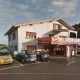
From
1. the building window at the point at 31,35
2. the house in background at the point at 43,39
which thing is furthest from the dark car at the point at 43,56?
the building window at the point at 31,35

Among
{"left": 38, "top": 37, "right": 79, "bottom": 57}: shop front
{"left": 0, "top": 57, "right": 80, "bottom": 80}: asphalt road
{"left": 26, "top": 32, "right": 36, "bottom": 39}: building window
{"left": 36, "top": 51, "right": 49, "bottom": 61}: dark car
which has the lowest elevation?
{"left": 0, "top": 57, "right": 80, "bottom": 80}: asphalt road

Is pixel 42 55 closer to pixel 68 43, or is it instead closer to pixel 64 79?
pixel 68 43

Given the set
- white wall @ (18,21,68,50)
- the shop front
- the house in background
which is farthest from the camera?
white wall @ (18,21,68,50)

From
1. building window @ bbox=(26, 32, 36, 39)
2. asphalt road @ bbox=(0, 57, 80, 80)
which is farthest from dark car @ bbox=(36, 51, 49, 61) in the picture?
building window @ bbox=(26, 32, 36, 39)

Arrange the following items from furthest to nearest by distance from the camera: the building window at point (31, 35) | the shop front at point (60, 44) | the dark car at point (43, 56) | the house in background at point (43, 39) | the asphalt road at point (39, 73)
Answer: the building window at point (31, 35)
the house in background at point (43, 39)
the shop front at point (60, 44)
the dark car at point (43, 56)
the asphalt road at point (39, 73)

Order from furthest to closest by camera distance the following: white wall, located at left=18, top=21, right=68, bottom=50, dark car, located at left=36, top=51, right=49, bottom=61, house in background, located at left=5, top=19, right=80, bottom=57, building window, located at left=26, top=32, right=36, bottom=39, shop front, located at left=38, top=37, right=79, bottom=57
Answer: building window, located at left=26, top=32, right=36, bottom=39 → white wall, located at left=18, top=21, right=68, bottom=50 → house in background, located at left=5, top=19, right=80, bottom=57 → shop front, located at left=38, top=37, right=79, bottom=57 → dark car, located at left=36, top=51, right=49, bottom=61

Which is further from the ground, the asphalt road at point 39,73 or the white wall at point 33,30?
the white wall at point 33,30

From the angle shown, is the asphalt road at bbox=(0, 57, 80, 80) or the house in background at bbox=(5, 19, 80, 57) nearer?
the asphalt road at bbox=(0, 57, 80, 80)

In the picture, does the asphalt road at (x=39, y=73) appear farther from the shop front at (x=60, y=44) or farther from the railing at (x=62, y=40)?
the shop front at (x=60, y=44)

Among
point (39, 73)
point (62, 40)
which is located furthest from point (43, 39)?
point (39, 73)

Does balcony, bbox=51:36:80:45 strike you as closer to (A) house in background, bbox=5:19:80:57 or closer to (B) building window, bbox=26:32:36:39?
(A) house in background, bbox=5:19:80:57

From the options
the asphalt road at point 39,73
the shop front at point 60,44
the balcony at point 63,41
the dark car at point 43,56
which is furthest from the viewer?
the shop front at point 60,44

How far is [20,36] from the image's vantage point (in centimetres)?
3231

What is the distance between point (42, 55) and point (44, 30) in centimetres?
1173
